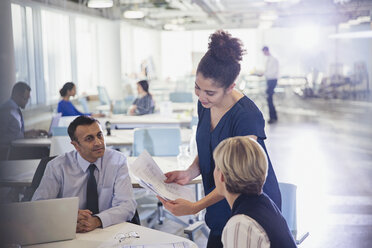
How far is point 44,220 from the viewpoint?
2.00m

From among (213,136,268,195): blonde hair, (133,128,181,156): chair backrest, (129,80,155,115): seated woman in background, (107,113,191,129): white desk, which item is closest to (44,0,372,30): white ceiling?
(129,80,155,115): seated woman in background

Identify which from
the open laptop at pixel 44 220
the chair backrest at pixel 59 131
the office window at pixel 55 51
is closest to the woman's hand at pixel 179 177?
the open laptop at pixel 44 220

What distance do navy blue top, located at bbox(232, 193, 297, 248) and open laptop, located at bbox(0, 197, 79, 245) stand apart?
726mm

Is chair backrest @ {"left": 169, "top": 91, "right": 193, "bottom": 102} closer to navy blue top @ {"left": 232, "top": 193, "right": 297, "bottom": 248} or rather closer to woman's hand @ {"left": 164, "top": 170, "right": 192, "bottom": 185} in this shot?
woman's hand @ {"left": 164, "top": 170, "right": 192, "bottom": 185}

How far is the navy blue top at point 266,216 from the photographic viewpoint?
1644 mm

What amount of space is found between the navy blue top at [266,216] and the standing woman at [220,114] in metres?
0.43

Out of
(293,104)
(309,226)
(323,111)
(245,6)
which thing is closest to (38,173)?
(309,226)

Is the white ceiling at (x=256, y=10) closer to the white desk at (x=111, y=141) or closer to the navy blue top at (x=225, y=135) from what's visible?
the white desk at (x=111, y=141)

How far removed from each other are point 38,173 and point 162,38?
65.6 feet

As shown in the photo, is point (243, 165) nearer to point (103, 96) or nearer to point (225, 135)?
point (225, 135)

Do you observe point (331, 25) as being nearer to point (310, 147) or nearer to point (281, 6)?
point (281, 6)

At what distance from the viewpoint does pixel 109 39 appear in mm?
13828

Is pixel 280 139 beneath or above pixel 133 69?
beneath

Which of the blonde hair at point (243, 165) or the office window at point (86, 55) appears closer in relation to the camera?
the blonde hair at point (243, 165)
